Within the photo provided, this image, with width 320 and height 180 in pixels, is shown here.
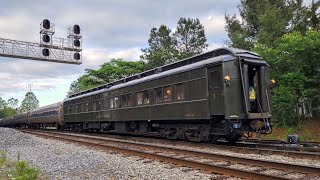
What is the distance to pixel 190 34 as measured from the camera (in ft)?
144

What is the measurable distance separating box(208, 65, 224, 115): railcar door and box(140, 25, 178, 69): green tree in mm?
29823

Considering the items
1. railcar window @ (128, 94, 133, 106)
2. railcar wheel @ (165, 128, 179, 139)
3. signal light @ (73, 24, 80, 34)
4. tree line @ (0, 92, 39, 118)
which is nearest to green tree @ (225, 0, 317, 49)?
railcar window @ (128, 94, 133, 106)

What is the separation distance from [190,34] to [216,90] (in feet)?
106

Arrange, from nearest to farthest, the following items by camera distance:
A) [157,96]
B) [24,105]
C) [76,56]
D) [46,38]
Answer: [157,96] < [46,38] < [76,56] < [24,105]

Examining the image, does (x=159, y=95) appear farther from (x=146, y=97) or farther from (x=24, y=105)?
(x=24, y=105)

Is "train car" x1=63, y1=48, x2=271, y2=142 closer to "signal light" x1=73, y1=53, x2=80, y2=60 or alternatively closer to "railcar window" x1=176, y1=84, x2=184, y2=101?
"railcar window" x1=176, y1=84, x2=184, y2=101

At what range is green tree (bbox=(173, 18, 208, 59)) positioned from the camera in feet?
142

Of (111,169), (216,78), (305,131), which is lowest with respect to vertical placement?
(111,169)

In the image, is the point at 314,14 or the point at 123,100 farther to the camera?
the point at 314,14

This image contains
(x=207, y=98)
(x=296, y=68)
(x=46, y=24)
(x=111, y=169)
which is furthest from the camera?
(x=46, y=24)

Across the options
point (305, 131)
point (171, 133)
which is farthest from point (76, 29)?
point (305, 131)

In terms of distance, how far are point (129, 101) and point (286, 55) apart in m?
9.67

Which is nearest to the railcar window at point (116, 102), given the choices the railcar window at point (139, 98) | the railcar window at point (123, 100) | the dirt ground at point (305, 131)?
the railcar window at point (123, 100)

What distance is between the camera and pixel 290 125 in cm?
2052
